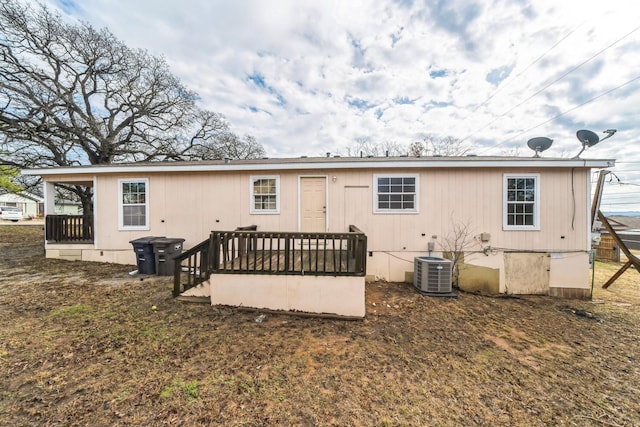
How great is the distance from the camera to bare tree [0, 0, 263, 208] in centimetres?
1039

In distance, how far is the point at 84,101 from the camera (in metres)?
12.8

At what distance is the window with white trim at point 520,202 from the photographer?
6070mm

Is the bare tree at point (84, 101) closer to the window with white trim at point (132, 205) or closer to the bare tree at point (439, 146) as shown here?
the window with white trim at point (132, 205)

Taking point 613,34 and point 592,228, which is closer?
point 592,228

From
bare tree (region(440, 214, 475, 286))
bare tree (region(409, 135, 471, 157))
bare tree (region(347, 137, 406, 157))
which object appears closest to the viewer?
bare tree (region(440, 214, 475, 286))

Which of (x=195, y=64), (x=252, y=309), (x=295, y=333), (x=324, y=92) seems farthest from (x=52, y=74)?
(x=295, y=333)

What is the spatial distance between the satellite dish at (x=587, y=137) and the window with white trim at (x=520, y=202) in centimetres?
204

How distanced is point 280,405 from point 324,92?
1406 centimetres

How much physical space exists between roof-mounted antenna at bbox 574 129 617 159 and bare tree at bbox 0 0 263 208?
687 inches

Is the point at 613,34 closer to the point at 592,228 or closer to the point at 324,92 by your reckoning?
the point at 592,228

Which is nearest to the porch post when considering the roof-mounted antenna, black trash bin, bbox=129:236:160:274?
black trash bin, bbox=129:236:160:274

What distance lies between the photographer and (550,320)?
4.48 meters

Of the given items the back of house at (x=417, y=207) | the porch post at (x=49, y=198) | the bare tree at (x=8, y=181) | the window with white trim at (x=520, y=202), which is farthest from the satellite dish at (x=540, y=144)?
the bare tree at (x=8, y=181)

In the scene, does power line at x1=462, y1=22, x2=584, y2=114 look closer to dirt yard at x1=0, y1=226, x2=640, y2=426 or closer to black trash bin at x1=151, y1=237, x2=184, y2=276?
dirt yard at x1=0, y1=226, x2=640, y2=426
